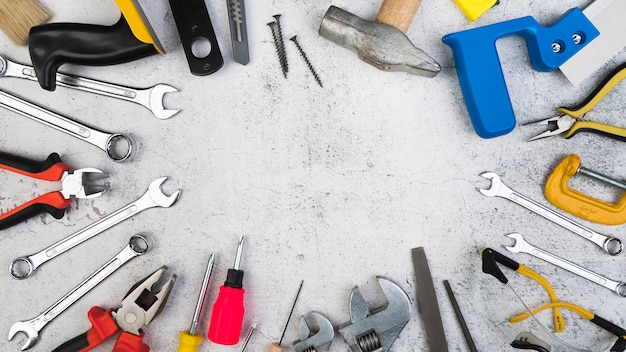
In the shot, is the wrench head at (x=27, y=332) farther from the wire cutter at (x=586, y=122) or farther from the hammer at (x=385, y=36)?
the wire cutter at (x=586, y=122)

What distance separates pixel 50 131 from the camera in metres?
1.37

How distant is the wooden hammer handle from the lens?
128 centimetres

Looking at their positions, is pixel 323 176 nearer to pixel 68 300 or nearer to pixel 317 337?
pixel 317 337

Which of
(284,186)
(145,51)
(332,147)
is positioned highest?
(145,51)

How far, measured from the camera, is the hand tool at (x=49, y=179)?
4.27 feet

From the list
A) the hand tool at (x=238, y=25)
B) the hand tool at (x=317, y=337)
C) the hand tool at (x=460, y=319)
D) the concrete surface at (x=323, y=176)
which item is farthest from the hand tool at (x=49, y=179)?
the hand tool at (x=460, y=319)

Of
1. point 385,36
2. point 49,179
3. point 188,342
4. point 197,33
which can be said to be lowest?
point 188,342

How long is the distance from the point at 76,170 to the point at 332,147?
A: 2.12 ft

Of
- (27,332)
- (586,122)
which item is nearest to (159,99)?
(27,332)

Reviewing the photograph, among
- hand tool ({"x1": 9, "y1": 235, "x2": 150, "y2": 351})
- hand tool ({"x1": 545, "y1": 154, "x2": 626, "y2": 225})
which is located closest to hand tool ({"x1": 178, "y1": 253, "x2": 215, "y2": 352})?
hand tool ({"x1": 9, "y1": 235, "x2": 150, "y2": 351})

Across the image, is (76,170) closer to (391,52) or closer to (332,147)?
(332,147)

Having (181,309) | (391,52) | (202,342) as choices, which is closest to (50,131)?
(181,309)

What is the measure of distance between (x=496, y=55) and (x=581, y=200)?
0.43m

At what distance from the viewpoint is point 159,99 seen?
1341mm
